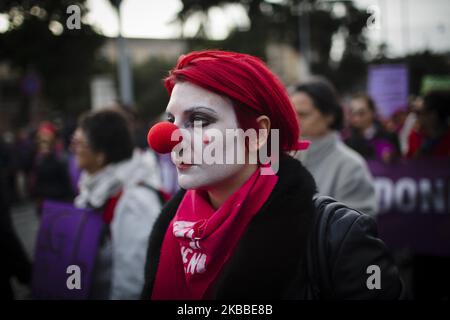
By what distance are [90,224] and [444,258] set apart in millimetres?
3293

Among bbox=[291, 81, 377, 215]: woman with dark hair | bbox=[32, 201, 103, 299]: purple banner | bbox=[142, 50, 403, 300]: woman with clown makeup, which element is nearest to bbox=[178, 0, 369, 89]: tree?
bbox=[291, 81, 377, 215]: woman with dark hair

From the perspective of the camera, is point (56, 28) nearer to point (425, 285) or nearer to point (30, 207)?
point (425, 285)

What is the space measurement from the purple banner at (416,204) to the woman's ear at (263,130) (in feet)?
11.2

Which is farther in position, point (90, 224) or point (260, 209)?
point (90, 224)

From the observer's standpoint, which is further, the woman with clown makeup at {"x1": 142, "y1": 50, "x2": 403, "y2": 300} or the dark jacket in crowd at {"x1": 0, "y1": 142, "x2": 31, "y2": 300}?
the dark jacket in crowd at {"x1": 0, "y1": 142, "x2": 31, "y2": 300}

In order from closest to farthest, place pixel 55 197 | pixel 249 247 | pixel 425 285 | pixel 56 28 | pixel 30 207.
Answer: pixel 249 247 → pixel 56 28 → pixel 425 285 → pixel 55 197 → pixel 30 207

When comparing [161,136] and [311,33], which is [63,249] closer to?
[161,136]

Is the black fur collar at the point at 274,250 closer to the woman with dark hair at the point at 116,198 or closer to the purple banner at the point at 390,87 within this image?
the woman with dark hair at the point at 116,198

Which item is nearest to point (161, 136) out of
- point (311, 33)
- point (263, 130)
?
point (263, 130)

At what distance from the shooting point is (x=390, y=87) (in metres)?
7.50

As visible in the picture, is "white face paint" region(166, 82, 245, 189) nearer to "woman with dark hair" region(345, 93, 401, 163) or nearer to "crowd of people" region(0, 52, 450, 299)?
"crowd of people" region(0, 52, 450, 299)

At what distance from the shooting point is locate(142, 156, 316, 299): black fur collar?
1323 mm
